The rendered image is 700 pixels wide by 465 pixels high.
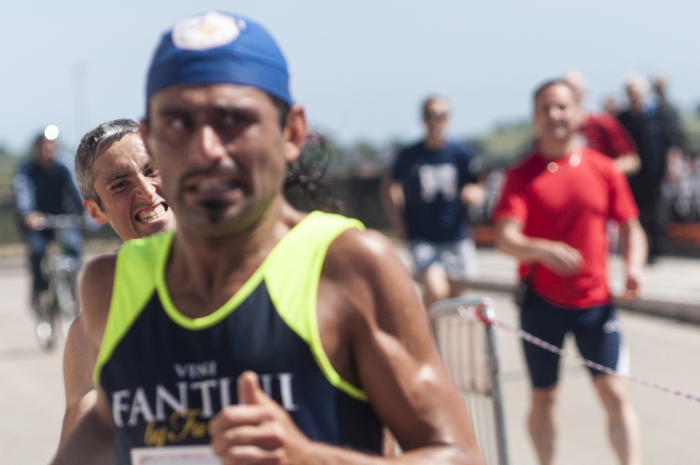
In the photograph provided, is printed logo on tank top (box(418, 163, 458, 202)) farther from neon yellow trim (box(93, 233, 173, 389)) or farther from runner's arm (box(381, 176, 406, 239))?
neon yellow trim (box(93, 233, 173, 389))

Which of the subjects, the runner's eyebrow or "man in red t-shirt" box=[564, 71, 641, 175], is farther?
"man in red t-shirt" box=[564, 71, 641, 175]

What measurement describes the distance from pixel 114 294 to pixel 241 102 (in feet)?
1.49

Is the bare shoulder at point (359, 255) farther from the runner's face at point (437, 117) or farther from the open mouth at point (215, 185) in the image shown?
the runner's face at point (437, 117)

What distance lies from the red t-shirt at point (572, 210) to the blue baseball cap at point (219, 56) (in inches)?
160

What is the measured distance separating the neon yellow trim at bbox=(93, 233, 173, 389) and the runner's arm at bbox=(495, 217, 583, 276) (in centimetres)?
369

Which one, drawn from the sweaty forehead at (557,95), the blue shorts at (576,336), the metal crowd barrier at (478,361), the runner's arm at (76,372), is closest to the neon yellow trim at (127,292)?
the runner's arm at (76,372)

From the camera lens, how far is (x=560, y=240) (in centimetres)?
586

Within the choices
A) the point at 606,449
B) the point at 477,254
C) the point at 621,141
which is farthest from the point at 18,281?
the point at 606,449

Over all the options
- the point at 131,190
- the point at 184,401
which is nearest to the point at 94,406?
the point at 184,401

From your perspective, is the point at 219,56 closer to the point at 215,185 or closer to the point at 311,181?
the point at 215,185

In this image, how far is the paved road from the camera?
664 centimetres

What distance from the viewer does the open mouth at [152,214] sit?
3.01 m

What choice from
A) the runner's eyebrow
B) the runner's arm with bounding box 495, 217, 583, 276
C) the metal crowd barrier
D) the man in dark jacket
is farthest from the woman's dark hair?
Result: the man in dark jacket

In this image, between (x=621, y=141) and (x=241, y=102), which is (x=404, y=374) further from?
(x=621, y=141)
